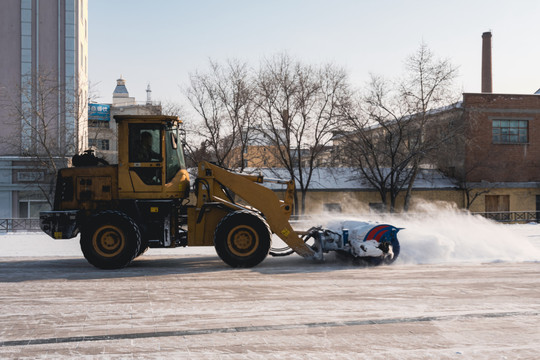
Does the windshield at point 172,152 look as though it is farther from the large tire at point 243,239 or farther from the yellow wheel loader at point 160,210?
the large tire at point 243,239

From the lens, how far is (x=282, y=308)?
764 cm

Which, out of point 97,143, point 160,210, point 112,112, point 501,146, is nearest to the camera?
point 160,210

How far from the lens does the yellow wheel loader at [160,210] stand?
11289mm

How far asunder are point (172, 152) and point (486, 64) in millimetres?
48410

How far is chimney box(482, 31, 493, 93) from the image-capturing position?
52.2 m

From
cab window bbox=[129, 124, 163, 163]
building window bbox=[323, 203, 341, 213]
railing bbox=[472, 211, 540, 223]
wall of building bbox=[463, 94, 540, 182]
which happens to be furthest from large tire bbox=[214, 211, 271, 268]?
wall of building bbox=[463, 94, 540, 182]

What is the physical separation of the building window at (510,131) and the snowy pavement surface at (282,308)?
105ft

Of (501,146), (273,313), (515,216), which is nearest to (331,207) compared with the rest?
(515,216)

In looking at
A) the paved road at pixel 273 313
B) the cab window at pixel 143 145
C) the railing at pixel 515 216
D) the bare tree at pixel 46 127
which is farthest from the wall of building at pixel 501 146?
the cab window at pixel 143 145

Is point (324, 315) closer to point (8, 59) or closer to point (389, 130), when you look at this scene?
point (389, 130)

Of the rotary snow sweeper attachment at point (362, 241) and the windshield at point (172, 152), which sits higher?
the windshield at point (172, 152)

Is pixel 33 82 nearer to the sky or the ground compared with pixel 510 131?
nearer to the sky

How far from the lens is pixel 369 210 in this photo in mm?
38125

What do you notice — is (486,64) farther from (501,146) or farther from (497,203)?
(497,203)
